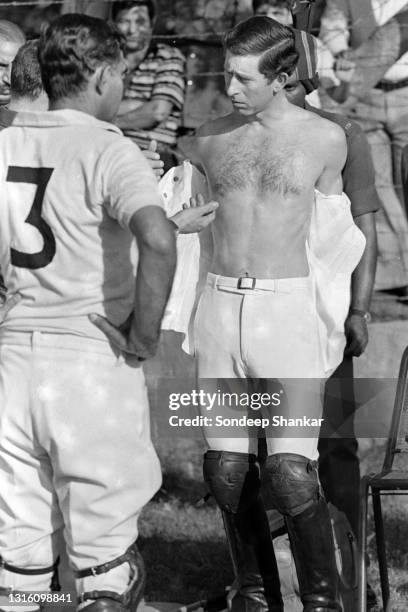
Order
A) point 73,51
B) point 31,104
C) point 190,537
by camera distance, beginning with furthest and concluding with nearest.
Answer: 1. point 190,537
2. point 31,104
3. point 73,51

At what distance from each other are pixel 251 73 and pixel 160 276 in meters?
1.17

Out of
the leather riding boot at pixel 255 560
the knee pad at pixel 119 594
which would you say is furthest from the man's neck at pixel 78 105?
the leather riding boot at pixel 255 560

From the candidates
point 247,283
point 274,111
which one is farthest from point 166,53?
point 247,283

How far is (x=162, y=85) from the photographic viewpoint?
654 centimetres

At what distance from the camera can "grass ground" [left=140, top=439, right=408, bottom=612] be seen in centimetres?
463

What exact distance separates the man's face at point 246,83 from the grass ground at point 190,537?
1964 millimetres

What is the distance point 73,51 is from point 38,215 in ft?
1.48

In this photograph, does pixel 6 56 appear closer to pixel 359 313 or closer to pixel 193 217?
pixel 193 217

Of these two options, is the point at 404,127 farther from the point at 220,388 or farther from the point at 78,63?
the point at 78,63

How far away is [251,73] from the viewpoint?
3.69 metres

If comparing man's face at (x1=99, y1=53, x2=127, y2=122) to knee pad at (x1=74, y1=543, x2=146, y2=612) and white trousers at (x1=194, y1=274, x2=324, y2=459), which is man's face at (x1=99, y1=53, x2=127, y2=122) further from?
knee pad at (x1=74, y1=543, x2=146, y2=612)

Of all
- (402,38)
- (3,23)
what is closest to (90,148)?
(3,23)

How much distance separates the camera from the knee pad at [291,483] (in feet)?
11.7

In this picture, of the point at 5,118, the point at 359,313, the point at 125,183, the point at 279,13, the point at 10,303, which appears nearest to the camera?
the point at 125,183
